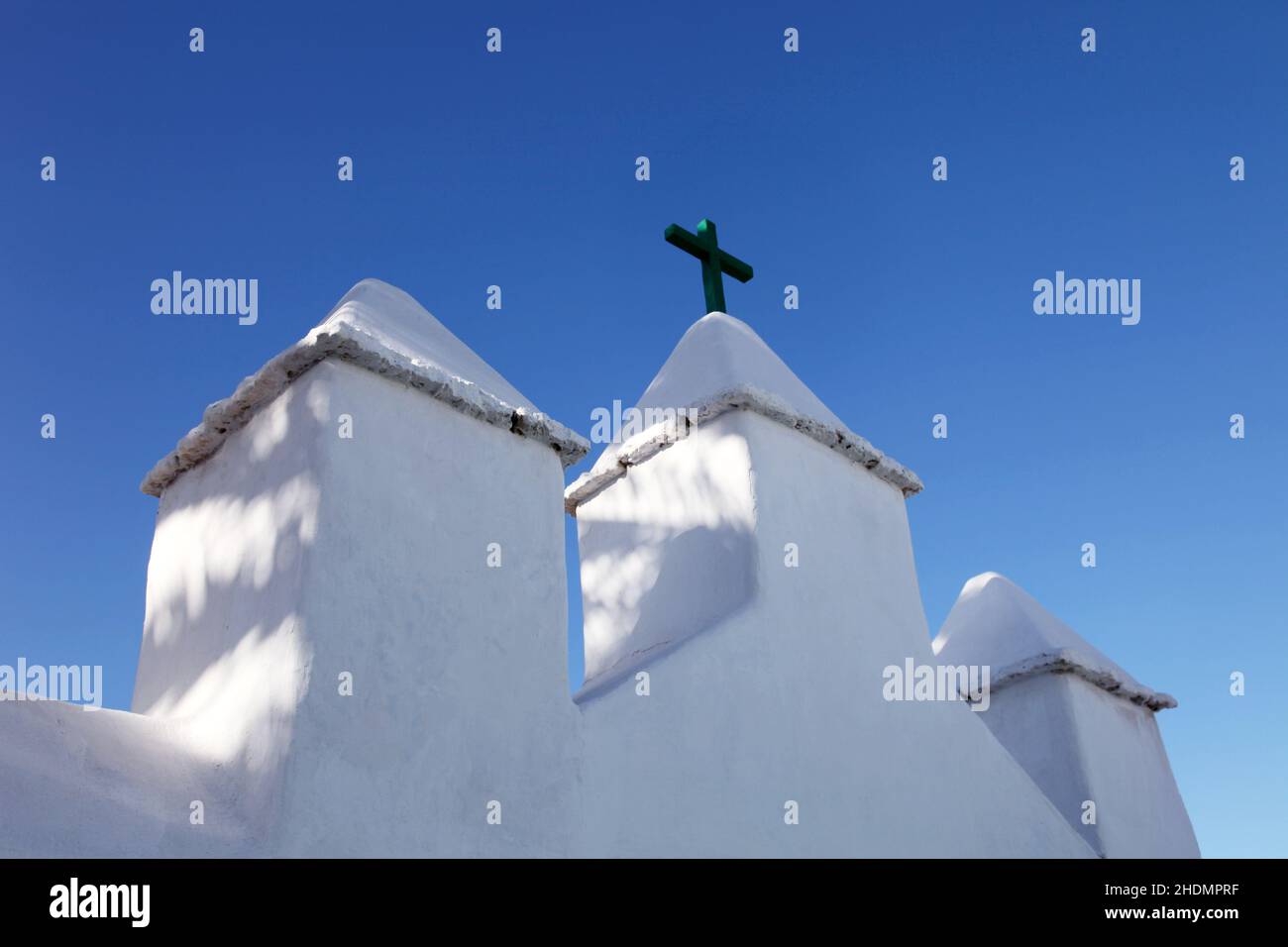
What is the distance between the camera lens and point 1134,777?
6.61m

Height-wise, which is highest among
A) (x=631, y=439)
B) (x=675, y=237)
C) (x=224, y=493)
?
(x=675, y=237)

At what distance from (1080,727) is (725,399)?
2770 millimetres

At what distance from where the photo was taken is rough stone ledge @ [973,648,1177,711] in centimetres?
644

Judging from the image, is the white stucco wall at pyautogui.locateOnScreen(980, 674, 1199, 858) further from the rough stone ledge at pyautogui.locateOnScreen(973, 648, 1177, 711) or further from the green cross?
the green cross

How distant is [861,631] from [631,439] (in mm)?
1431

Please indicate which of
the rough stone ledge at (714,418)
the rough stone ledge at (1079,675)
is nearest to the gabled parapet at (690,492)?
the rough stone ledge at (714,418)

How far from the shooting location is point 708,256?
6.80m

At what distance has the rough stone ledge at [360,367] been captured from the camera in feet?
12.9

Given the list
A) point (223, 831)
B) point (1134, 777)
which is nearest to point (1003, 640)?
point (1134, 777)

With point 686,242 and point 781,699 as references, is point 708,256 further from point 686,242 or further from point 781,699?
point 781,699

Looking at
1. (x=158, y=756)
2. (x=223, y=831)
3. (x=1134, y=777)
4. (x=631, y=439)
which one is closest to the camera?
(x=223, y=831)

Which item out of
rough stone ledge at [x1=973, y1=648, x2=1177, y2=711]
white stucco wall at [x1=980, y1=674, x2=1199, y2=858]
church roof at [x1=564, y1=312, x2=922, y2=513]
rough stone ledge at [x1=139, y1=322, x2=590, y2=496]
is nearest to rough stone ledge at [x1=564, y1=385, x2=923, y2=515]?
church roof at [x1=564, y1=312, x2=922, y2=513]

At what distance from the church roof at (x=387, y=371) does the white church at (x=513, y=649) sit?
0.5 inches
